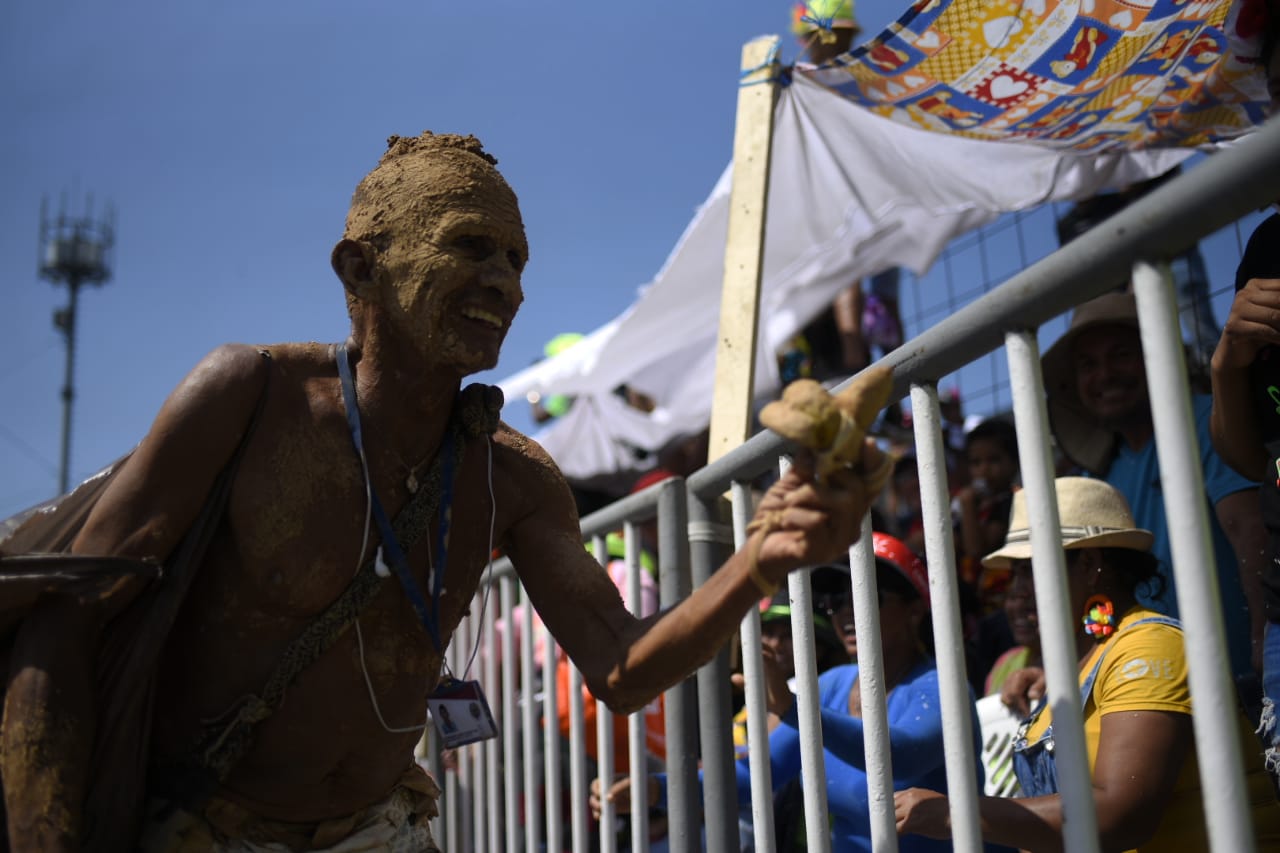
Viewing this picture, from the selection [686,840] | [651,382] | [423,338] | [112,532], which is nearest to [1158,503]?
[686,840]

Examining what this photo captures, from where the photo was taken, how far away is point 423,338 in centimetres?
206

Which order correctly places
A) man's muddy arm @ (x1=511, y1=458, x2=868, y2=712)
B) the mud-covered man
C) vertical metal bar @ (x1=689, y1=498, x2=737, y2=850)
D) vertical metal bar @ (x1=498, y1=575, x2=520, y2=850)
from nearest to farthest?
man's muddy arm @ (x1=511, y1=458, x2=868, y2=712)
the mud-covered man
vertical metal bar @ (x1=689, y1=498, x2=737, y2=850)
vertical metal bar @ (x1=498, y1=575, x2=520, y2=850)

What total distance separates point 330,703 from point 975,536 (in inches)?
127

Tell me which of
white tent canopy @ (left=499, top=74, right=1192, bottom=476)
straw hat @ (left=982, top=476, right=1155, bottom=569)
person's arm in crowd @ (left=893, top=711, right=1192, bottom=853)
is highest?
white tent canopy @ (left=499, top=74, right=1192, bottom=476)

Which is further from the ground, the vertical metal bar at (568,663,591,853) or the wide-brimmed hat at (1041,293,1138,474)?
the wide-brimmed hat at (1041,293,1138,474)

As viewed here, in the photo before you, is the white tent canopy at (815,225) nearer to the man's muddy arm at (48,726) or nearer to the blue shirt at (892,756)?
the blue shirt at (892,756)

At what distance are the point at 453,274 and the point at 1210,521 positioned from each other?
2036 mm

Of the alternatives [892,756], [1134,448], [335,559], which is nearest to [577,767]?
[892,756]

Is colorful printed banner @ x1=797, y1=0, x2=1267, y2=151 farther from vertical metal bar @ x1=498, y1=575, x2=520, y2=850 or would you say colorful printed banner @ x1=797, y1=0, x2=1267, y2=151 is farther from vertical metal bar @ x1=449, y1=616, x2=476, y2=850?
vertical metal bar @ x1=449, y1=616, x2=476, y2=850

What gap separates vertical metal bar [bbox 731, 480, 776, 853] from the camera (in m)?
2.21

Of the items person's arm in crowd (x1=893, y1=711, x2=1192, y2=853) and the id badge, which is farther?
the id badge

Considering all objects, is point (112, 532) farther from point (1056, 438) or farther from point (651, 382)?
point (651, 382)

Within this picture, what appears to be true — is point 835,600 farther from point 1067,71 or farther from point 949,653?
point 949,653

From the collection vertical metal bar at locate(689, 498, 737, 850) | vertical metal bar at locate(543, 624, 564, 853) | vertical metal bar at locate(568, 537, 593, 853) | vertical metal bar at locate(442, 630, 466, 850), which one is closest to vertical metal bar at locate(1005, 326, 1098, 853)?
vertical metal bar at locate(689, 498, 737, 850)
